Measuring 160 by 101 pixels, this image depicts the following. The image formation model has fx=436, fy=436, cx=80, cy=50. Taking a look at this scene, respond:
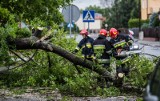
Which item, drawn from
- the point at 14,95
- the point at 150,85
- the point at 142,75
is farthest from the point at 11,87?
the point at 150,85

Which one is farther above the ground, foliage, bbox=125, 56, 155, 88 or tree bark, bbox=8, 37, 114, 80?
tree bark, bbox=8, 37, 114, 80

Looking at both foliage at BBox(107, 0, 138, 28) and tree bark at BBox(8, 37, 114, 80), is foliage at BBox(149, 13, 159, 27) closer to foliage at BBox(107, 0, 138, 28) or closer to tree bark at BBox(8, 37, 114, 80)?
foliage at BBox(107, 0, 138, 28)

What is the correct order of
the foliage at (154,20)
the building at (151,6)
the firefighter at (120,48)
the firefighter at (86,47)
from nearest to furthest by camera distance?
the firefighter at (120,48) < the firefighter at (86,47) < the foliage at (154,20) < the building at (151,6)

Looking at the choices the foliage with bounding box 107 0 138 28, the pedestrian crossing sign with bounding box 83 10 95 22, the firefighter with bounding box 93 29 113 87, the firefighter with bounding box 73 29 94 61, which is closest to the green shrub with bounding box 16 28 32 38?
the firefighter with bounding box 73 29 94 61

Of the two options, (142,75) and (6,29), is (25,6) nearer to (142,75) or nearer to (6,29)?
(6,29)

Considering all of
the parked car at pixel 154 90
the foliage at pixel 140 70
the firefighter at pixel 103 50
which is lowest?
the foliage at pixel 140 70

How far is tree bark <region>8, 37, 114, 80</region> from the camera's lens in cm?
976

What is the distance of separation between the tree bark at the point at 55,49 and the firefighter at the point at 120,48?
0.27 metres

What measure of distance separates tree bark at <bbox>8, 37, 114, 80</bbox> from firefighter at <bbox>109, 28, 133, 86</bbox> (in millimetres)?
265

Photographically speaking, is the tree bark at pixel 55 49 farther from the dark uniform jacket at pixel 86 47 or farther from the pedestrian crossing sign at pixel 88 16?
the pedestrian crossing sign at pixel 88 16

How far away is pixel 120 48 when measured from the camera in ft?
36.1

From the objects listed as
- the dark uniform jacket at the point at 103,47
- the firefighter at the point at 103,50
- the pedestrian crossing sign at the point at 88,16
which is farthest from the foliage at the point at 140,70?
the pedestrian crossing sign at the point at 88,16

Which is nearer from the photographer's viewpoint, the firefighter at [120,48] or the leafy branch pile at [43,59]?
the leafy branch pile at [43,59]

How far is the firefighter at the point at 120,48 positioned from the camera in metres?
9.90
